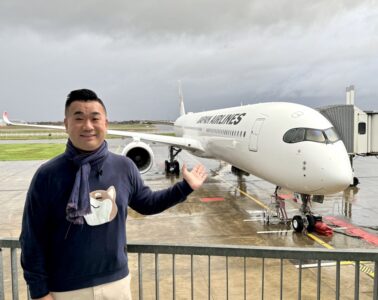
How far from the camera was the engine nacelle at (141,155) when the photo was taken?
17828 mm

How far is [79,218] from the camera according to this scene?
269 cm

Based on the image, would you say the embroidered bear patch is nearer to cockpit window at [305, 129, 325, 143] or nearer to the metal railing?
the metal railing

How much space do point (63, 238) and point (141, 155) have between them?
50.4ft

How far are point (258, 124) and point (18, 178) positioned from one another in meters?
15.8

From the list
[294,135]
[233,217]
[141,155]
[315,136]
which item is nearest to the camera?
[315,136]

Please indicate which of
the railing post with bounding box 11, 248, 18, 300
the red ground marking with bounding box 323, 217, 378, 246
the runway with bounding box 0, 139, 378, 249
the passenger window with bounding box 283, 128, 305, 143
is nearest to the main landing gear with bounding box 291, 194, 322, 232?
the runway with bounding box 0, 139, 378, 249

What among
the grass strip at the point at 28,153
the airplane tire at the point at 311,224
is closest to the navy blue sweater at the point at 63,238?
the airplane tire at the point at 311,224

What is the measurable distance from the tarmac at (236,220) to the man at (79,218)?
12.9 feet

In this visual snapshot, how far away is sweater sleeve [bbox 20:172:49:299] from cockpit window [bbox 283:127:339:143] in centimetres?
854

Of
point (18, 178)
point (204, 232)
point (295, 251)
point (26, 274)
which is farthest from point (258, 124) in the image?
point (18, 178)

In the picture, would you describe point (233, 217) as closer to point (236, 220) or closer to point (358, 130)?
point (236, 220)

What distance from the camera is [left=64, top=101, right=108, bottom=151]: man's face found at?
113 inches

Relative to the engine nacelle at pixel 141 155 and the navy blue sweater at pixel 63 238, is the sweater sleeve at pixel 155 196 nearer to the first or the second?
the navy blue sweater at pixel 63 238

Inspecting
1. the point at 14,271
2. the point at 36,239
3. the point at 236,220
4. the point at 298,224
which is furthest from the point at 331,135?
the point at 36,239
